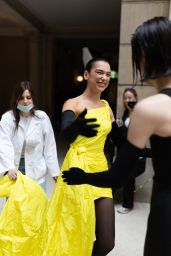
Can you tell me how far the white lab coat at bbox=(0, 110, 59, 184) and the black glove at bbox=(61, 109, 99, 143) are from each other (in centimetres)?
66

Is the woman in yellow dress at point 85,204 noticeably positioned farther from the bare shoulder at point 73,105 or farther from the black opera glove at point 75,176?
the black opera glove at point 75,176

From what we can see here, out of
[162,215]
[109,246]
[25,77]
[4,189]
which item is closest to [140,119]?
[162,215]

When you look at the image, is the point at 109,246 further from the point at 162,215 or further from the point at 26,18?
the point at 26,18

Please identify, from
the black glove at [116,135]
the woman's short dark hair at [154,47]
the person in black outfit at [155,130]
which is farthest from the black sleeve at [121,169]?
the black glove at [116,135]

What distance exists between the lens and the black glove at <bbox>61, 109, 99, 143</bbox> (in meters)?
1.47

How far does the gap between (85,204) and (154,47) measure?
1.21 metres

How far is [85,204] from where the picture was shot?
1987 millimetres

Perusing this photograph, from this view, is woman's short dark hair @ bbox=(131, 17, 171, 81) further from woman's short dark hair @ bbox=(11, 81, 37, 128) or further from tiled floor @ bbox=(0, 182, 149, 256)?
tiled floor @ bbox=(0, 182, 149, 256)

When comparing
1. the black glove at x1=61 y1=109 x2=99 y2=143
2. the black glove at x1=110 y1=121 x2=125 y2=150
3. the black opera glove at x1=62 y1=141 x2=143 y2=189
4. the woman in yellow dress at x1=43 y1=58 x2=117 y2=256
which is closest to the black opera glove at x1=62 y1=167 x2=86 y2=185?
the black opera glove at x1=62 y1=141 x2=143 y2=189

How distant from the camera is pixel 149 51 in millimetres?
1097

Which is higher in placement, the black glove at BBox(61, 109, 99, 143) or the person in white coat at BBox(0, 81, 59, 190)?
the black glove at BBox(61, 109, 99, 143)

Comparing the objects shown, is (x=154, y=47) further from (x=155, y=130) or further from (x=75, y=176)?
(x=75, y=176)

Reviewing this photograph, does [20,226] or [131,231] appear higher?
[20,226]

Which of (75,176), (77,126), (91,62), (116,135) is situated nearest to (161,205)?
A: (75,176)
